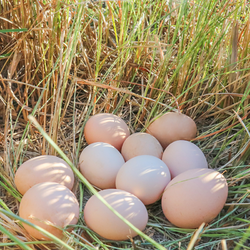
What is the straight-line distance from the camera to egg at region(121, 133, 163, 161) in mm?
1067

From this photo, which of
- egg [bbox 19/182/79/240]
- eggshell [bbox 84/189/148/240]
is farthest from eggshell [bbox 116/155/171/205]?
egg [bbox 19/182/79/240]

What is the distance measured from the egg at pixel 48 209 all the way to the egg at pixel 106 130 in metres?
0.30

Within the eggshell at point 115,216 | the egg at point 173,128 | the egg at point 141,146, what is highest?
the egg at point 173,128

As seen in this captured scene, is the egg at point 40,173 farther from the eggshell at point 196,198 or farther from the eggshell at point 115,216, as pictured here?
the eggshell at point 196,198

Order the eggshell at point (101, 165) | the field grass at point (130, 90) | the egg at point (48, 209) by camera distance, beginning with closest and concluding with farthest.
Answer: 1. the egg at point (48, 209)
2. the field grass at point (130, 90)
3. the eggshell at point (101, 165)

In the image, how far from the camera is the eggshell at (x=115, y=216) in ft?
2.72

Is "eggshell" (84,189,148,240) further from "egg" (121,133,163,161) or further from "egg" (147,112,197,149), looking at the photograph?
"egg" (147,112,197,149)

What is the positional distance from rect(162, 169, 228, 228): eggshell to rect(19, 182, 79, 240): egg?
0.95ft

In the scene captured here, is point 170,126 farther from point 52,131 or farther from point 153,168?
point 52,131

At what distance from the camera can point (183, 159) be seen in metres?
1.01

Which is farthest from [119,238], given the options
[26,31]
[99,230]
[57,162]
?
[26,31]

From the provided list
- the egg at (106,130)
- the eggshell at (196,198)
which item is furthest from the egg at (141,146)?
the eggshell at (196,198)

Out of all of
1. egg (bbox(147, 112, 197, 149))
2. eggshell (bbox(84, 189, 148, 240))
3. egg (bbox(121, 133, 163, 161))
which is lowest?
eggshell (bbox(84, 189, 148, 240))

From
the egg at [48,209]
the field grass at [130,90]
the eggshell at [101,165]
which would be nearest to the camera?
the egg at [48,209]
